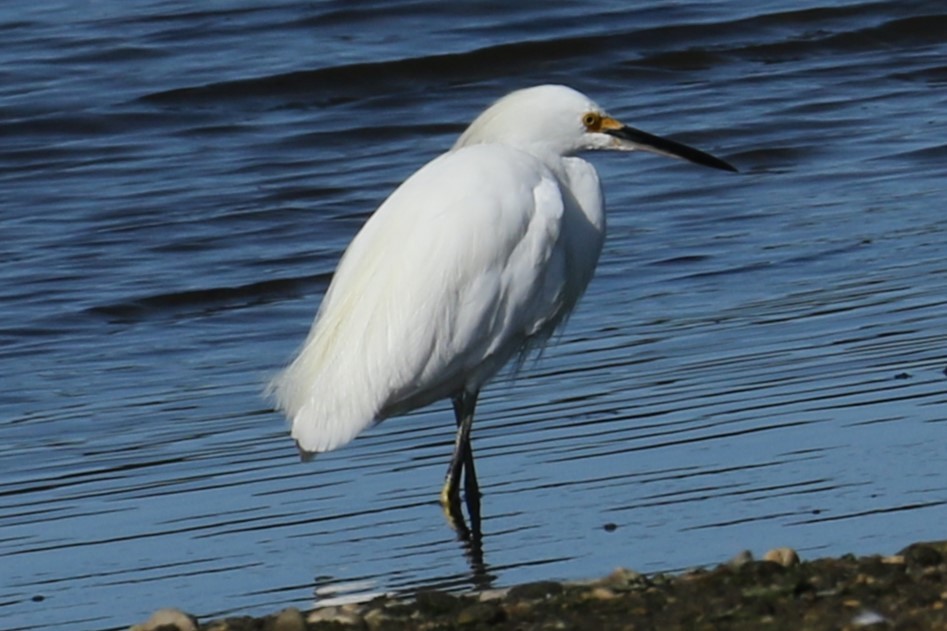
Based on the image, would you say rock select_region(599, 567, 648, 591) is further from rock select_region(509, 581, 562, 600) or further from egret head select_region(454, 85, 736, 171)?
egret head select_region(454, 85, 736, 171)

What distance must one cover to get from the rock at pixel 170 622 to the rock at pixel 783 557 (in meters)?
1.19

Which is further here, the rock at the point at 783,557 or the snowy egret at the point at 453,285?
the snowy egret at the point at 453,285

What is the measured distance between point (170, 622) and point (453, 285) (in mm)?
1869

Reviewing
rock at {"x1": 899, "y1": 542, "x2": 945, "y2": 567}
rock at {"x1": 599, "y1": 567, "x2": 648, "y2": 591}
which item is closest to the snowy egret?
rock at {"x1": 599, "y1": 567, "x2": 648, "y2": 591}

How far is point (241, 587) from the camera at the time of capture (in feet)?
16.0

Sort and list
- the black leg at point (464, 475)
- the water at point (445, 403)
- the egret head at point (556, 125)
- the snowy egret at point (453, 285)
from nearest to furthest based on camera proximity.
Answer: the water at point (445, 403) < the black leg at point (464, 475) < the snowy egret at point (453, 285) < the egret head at point (556, 125)

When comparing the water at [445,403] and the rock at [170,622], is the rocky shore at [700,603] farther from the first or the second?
the water at [445,403]

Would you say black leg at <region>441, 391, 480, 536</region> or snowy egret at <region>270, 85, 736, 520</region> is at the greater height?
snowy egret at <region>270, 85, 736, 520</region>

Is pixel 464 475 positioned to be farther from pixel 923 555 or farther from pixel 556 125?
pixel 923 555

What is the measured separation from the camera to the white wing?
5.82m

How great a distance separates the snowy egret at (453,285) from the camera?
5.81 metres

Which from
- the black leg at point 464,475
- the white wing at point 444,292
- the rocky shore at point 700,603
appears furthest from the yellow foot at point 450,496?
the rocky shore at point 700,603

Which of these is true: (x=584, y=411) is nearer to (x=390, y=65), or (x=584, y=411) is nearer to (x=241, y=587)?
(x=241, y=587)

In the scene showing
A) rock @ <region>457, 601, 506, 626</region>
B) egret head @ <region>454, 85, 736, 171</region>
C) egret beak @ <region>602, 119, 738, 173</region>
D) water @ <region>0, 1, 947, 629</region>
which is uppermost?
egret head @ <region>454, 85, 736, 171</region>
